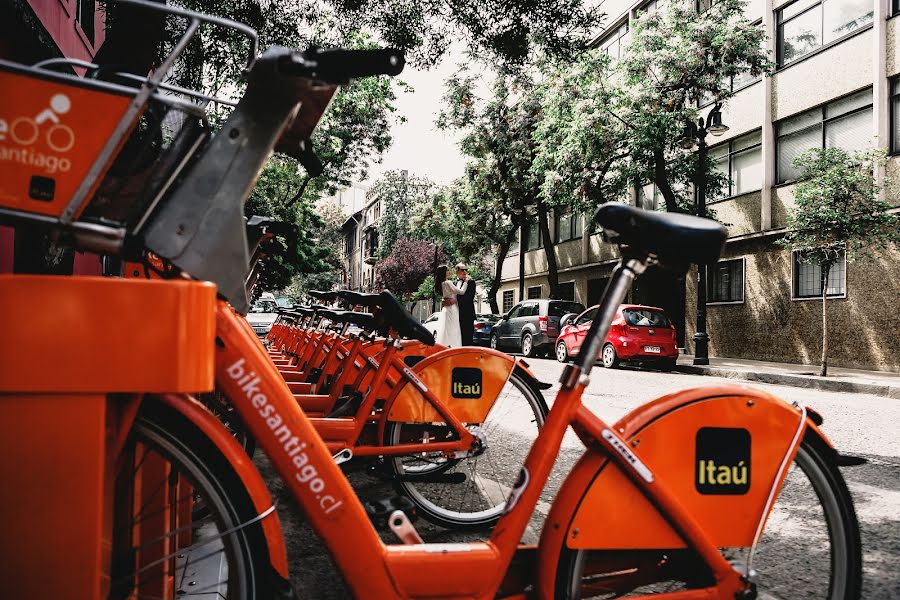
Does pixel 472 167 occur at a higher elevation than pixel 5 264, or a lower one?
higher

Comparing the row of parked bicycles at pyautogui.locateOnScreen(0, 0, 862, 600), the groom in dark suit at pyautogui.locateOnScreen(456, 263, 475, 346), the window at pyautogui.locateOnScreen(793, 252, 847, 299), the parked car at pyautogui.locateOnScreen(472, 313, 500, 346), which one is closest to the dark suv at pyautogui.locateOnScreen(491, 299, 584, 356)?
the parked car at pyautogui.locateOnScreen(472, 313, 500, 346)

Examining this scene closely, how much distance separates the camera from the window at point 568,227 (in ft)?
100

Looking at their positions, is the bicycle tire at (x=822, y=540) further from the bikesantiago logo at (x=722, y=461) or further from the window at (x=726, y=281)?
the window at (x=726, y=281)

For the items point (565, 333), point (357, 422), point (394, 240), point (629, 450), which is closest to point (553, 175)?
point (565, 333)

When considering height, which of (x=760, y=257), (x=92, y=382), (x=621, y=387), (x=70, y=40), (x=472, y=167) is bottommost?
(x=621, y=387)

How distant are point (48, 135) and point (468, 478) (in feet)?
11.1

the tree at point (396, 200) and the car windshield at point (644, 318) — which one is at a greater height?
the tree at point (396, 200)

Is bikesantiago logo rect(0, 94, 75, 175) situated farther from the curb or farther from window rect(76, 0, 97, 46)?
the curb

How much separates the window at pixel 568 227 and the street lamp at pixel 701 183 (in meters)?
10.6

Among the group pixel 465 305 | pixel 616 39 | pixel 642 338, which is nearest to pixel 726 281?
pixel 642 338

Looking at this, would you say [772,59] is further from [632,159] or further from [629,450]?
[629,450]

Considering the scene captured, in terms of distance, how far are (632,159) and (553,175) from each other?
2959 mm

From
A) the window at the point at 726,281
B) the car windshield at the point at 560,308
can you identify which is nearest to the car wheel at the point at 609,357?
the car windshield at the point at 560,308

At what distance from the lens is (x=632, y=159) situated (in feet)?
62.7
